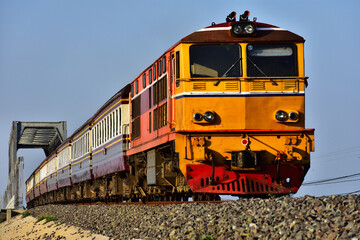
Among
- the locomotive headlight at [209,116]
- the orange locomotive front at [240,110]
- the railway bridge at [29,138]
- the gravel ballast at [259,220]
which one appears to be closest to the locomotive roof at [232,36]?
the orange locomotive front at [240,110]

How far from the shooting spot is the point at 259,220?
8.80m

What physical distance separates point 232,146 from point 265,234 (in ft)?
14.8

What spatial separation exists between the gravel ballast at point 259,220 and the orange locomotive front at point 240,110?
3.67 ft

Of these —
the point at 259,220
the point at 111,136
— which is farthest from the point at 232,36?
the point at 111,136

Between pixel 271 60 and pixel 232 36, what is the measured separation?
92 cm

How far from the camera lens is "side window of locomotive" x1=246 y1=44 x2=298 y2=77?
1293 cm

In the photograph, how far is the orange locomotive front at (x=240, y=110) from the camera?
12.4m

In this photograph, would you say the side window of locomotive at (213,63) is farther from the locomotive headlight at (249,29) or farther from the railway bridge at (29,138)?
the railway bridge at (29,138)

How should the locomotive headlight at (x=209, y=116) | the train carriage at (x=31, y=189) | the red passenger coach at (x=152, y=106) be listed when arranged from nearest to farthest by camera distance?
the locomotive headlight at (x=209, y=116) < the red passenger coach at (x=152, y=106) < the train carriage at (x=31, y=189)

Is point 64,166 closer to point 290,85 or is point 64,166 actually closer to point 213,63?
point 213,63

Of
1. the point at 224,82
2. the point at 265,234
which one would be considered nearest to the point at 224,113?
the point at 224,82

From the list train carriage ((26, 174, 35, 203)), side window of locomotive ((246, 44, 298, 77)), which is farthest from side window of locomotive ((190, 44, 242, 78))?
train carriage ((26, 174, 35, 203))

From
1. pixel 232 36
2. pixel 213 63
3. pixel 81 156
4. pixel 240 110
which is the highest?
pixel 232 36

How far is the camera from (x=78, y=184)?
100 feet
